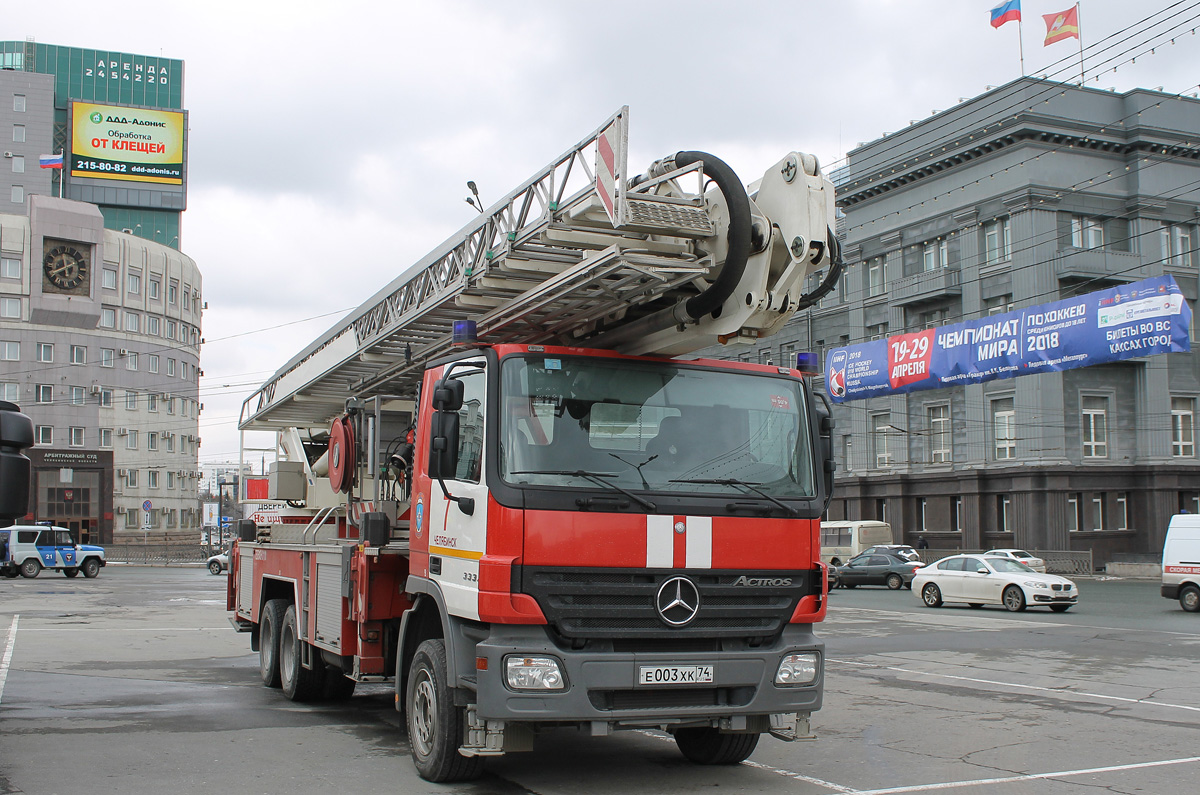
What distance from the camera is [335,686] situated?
419 inches

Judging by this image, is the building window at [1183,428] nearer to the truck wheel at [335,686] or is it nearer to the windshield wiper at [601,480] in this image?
the truck wheel at [335,686]

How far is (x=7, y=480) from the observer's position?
6.76 metres

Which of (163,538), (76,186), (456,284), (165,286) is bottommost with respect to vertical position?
(163,538)

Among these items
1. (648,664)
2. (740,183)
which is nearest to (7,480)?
(648,664)

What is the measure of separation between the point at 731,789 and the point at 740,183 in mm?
3853

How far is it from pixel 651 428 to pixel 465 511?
1.26 m

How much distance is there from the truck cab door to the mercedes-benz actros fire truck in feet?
0.06

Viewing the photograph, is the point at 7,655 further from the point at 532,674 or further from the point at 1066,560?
the point at 1066,560

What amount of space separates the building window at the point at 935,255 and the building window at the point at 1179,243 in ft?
28.4

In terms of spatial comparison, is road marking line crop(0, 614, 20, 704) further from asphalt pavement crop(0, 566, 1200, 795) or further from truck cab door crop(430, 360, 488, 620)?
truck cab door crop(430, 360, 488, 620)

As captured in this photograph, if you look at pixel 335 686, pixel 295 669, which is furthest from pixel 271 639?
pixel 335 686

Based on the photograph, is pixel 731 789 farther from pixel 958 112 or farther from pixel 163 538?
pixel 163 538

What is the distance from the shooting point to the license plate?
6.43 meters

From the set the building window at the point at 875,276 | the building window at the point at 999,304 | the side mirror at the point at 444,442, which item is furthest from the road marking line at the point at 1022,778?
the building window at the point at 875,276
